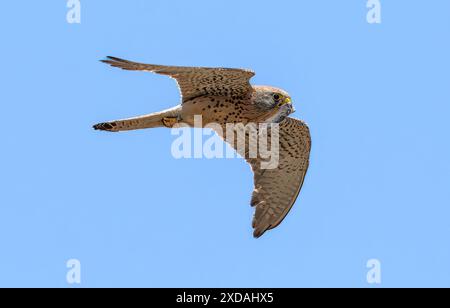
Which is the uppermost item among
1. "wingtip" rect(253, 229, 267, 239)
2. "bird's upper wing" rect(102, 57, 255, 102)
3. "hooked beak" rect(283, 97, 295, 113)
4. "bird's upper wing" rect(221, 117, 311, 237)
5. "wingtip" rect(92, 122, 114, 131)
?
"bird's upper wing" rect(102, 57, 255, 102)

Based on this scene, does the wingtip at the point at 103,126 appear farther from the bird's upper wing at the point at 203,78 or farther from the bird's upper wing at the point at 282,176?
the bird's upper wing at the point at 282,176

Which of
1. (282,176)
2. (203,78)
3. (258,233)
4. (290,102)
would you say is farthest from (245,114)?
(258,233)

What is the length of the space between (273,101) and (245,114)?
A: 45cm

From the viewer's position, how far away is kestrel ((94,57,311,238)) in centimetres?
1370

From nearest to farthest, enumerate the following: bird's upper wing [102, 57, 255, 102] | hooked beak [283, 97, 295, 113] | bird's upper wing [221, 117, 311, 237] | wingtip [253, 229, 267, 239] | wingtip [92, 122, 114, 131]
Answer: bird's upper wing [102, 57, 255, 102] < wingtip [92, 122, 114, 131] < hooked beak [283, 97, 295, 113] < wingtip [253, 229, 267, 239] < bird's upper wing [221, 117, 311, 237]

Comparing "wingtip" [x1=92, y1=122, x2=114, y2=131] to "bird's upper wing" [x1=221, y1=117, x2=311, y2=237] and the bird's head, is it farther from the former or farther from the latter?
"bird's upper wing" [x1=221, y1=117, x2=311, y2=237]

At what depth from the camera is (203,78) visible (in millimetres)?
13836

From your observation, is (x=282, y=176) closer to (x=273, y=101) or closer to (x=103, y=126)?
(x=273, y=101)

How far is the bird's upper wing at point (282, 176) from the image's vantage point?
14797 mm

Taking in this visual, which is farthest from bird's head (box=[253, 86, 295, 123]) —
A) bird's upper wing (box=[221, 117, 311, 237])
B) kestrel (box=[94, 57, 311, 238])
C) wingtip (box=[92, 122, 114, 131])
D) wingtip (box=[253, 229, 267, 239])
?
wingtip (box=[92, 122, 114, 131])
